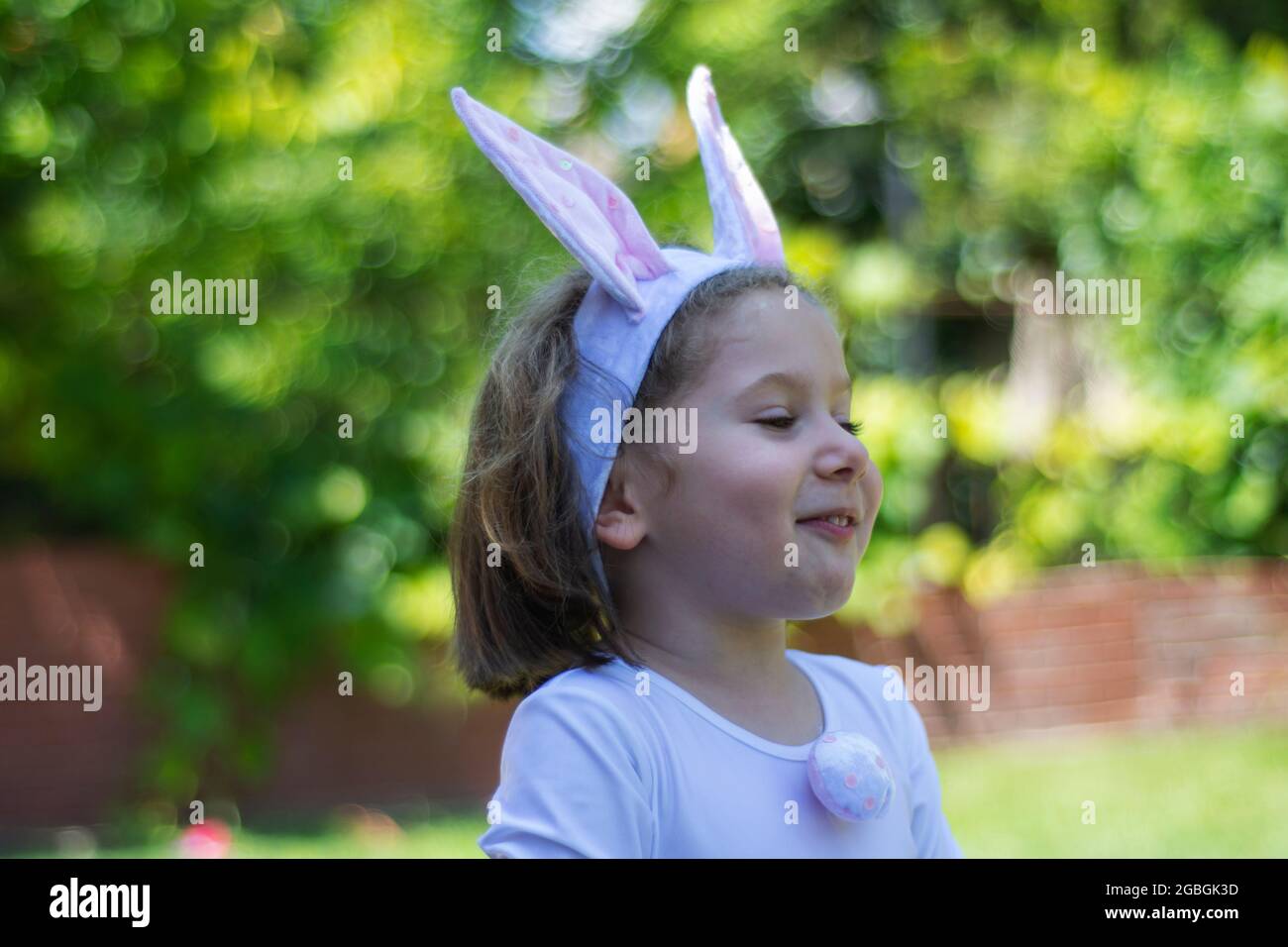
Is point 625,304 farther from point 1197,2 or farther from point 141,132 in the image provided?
point 1197,2

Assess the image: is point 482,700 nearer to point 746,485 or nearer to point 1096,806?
point 1096,806

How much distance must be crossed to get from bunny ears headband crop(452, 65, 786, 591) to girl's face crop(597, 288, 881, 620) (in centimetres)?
6

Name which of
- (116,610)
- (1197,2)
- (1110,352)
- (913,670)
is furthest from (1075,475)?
(116,610)

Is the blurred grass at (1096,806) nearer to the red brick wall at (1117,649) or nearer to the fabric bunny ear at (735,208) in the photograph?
the red brick wall at (1117,649)

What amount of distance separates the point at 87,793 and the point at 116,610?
0.73m

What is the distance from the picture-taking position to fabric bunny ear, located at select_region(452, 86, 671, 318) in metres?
1.53

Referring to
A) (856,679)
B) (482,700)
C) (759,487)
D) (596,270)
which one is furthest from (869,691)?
(482,700)

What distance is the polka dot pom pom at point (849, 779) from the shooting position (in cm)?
148

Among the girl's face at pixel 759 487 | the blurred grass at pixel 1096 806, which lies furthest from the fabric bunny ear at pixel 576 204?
the blurred grass at pixel 1096 806

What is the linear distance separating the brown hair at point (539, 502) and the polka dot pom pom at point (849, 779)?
0.24 m

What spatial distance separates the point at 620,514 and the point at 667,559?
8cm

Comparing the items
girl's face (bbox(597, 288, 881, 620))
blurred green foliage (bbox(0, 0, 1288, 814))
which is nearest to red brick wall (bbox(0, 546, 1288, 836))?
blurred green foliage (bbox(0, 0, 1288, 814))
